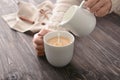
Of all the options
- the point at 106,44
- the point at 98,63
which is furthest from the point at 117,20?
the point at 98,63

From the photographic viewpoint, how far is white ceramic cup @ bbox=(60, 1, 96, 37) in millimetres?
560

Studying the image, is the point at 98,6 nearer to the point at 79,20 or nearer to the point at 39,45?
the point at 79,20

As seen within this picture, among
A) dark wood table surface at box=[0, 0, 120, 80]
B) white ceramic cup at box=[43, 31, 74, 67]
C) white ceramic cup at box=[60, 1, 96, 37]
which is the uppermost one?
white ceramic cup at box=[60, 1, 96, 37]

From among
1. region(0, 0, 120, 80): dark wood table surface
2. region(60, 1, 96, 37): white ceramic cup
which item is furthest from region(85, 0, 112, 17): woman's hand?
region(0, 0, 120, 80): dark wood table surface

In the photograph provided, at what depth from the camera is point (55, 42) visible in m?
0.63

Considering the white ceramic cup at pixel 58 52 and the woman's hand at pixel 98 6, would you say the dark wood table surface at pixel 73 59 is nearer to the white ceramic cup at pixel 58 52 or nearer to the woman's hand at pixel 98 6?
the white ceramic cup at pixel 58 52

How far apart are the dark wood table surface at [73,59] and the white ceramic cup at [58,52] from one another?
0.07 feet

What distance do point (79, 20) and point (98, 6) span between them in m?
0.08

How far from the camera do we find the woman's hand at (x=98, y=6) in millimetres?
595

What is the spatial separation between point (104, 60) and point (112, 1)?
0.60ft

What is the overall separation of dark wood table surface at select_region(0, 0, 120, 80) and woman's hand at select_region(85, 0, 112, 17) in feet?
0.43

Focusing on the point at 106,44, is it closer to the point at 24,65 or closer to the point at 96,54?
the point at 96,54

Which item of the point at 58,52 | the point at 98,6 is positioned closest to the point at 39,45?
the point at 58,52

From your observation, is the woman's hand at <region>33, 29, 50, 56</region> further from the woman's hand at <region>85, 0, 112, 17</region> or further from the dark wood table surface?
the woman's hand at <region>85, 0, 112, 17</region>
